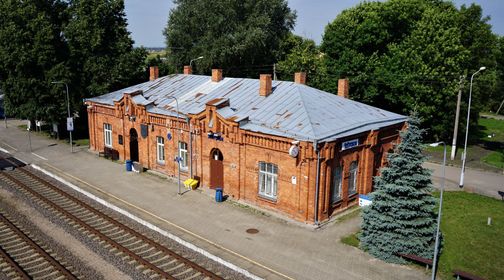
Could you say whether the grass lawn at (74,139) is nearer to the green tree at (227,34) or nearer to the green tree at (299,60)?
the green tree at (227,34)

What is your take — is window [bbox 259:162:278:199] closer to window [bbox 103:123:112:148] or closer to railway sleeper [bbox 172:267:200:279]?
railway sleeper [bbox 172:267:200:279]

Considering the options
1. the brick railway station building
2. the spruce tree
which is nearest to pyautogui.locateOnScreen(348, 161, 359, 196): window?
the brick railway station building

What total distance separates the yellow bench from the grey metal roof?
4.44 m

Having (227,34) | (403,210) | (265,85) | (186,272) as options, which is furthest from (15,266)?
(227,34)

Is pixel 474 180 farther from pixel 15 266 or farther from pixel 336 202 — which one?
pixel 15 266

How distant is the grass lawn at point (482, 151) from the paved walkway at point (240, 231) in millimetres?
15509

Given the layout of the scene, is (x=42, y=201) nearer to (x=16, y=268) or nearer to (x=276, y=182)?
(x=16, y=268)

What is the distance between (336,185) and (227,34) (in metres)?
32.8

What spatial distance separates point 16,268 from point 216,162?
12474 millimetres

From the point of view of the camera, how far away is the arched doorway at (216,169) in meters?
26.2

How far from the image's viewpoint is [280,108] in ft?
82.5

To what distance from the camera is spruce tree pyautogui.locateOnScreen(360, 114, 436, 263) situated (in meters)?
18.2

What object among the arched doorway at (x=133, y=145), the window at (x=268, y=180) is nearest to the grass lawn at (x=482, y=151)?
the window at (x=268, y=180)

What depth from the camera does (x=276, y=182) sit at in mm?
23281
